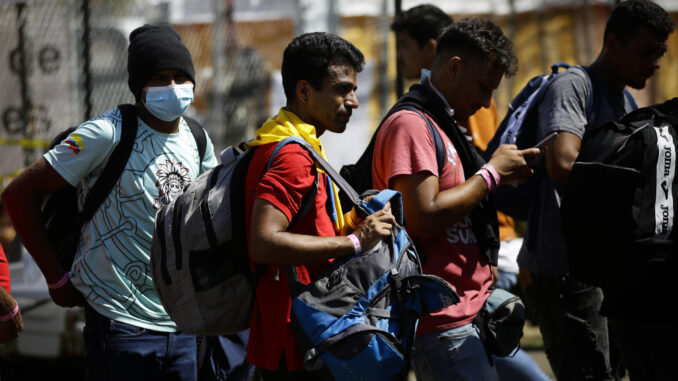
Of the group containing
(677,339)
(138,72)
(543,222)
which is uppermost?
(138,72)

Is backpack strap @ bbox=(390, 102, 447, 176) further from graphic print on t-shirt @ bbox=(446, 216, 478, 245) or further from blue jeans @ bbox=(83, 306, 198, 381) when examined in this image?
blue jeans @ bbox=(83, 306, 198, 381)

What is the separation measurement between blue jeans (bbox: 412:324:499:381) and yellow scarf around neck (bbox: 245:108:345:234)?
1.85ft

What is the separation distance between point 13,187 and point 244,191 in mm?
1104

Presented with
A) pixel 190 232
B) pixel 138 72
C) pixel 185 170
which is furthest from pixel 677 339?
pixel 138 72

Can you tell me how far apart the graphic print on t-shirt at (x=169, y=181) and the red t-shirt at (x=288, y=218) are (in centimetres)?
78

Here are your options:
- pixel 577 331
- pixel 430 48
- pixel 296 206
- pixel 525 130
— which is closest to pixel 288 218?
pixel 296 206

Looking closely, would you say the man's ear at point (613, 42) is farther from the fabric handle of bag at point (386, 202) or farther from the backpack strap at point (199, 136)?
the backpack strap at point (199, 136)

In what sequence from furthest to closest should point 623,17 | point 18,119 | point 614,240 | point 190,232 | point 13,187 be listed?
point 18,119, point 623,17, point 13,187, point 614,240, point 190,232

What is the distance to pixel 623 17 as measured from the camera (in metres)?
3.70

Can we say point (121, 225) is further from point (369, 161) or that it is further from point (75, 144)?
point (369, 161)

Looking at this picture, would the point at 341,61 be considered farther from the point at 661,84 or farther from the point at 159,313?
the point at 661,84

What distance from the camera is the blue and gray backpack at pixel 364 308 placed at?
2.41 metres

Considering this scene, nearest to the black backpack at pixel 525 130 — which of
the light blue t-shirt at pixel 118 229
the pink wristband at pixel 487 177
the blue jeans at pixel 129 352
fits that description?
the pink wristband at pixel 487 177

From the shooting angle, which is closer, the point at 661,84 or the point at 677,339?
the point at 677,339
